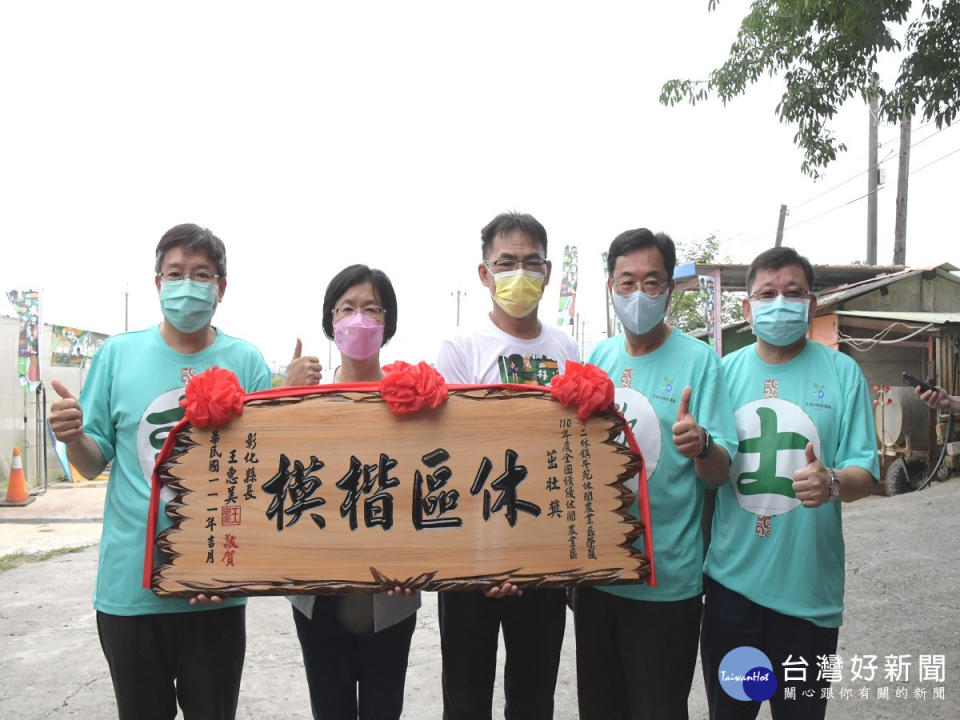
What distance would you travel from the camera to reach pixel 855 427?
99.7 inches

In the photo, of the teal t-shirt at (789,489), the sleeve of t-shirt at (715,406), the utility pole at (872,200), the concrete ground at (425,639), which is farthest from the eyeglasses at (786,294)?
the utility pole at (872,200)

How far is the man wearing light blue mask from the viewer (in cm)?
247

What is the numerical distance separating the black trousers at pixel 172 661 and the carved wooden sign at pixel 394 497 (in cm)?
24

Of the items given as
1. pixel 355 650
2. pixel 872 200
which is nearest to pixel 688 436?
pixel 355 650

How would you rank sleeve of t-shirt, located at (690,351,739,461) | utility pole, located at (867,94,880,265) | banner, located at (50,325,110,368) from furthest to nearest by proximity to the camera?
utility pole, located at (867,94,880,265) → banner, located at (50,325,110,368) → sleeve of t-shirt, located at (690,351,739,461)

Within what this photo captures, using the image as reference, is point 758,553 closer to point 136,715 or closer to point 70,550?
point 136,715

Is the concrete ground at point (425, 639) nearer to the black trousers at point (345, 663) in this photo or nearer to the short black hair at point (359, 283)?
the black trousers at point (345, 663)

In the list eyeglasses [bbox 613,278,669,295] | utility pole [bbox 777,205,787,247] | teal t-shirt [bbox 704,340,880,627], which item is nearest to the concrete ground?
teal t-shirt [bbox 704,340,880,627]

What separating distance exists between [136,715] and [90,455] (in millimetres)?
860

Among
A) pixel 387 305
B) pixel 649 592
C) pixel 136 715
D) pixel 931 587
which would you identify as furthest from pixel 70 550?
pixel 931 587

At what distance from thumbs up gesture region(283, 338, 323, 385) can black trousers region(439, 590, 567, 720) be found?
0.89 m

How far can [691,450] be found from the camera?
7.41 ft

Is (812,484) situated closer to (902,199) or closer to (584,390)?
(584,390)

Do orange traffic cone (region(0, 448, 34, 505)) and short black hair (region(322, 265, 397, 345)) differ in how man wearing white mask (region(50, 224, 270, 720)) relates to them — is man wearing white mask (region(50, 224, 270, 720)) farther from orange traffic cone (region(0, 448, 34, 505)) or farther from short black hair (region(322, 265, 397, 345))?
orange traffic cone (region(0, 448, 34, 505))
